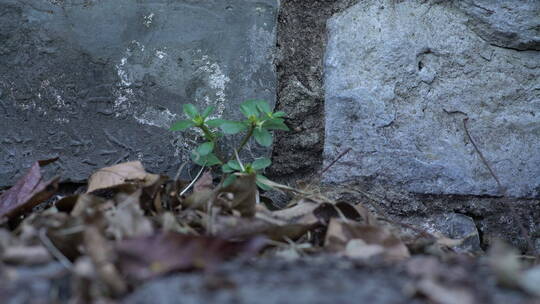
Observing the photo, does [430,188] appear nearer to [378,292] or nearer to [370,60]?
[370,60]

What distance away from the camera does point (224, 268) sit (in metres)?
0.78

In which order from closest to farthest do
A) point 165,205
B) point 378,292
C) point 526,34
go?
point 378,292
point 165,205
point 526,34

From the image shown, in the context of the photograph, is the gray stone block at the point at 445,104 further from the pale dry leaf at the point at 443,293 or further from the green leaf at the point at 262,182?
the pale dry leaf at the point at 443,293

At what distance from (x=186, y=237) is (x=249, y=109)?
56 cm

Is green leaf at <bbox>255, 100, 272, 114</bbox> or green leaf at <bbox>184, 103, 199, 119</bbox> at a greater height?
green leaf at <bbox>255, 100, 272, 114</bbox>

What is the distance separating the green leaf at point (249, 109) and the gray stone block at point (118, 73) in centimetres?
10

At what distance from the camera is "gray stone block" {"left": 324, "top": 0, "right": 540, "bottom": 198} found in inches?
56.4

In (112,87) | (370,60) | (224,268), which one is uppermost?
(370,60)

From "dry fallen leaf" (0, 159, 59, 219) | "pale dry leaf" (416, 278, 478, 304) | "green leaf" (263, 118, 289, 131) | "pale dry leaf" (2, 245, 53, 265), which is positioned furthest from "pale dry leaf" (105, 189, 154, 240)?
"green leaf" (263, 118, 289, 131)

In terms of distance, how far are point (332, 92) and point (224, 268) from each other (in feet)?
2.53

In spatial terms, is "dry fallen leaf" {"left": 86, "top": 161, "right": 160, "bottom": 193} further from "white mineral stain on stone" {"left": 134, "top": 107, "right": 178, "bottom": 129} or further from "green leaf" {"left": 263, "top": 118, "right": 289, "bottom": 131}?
"green leaf" {"left": 263, "top": 118, "right": 289, "bottom": 131}

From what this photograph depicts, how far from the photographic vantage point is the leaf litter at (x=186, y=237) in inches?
29.0

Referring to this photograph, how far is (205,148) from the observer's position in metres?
1.37

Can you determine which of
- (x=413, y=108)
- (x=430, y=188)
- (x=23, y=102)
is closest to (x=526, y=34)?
(x=413, y=108)
